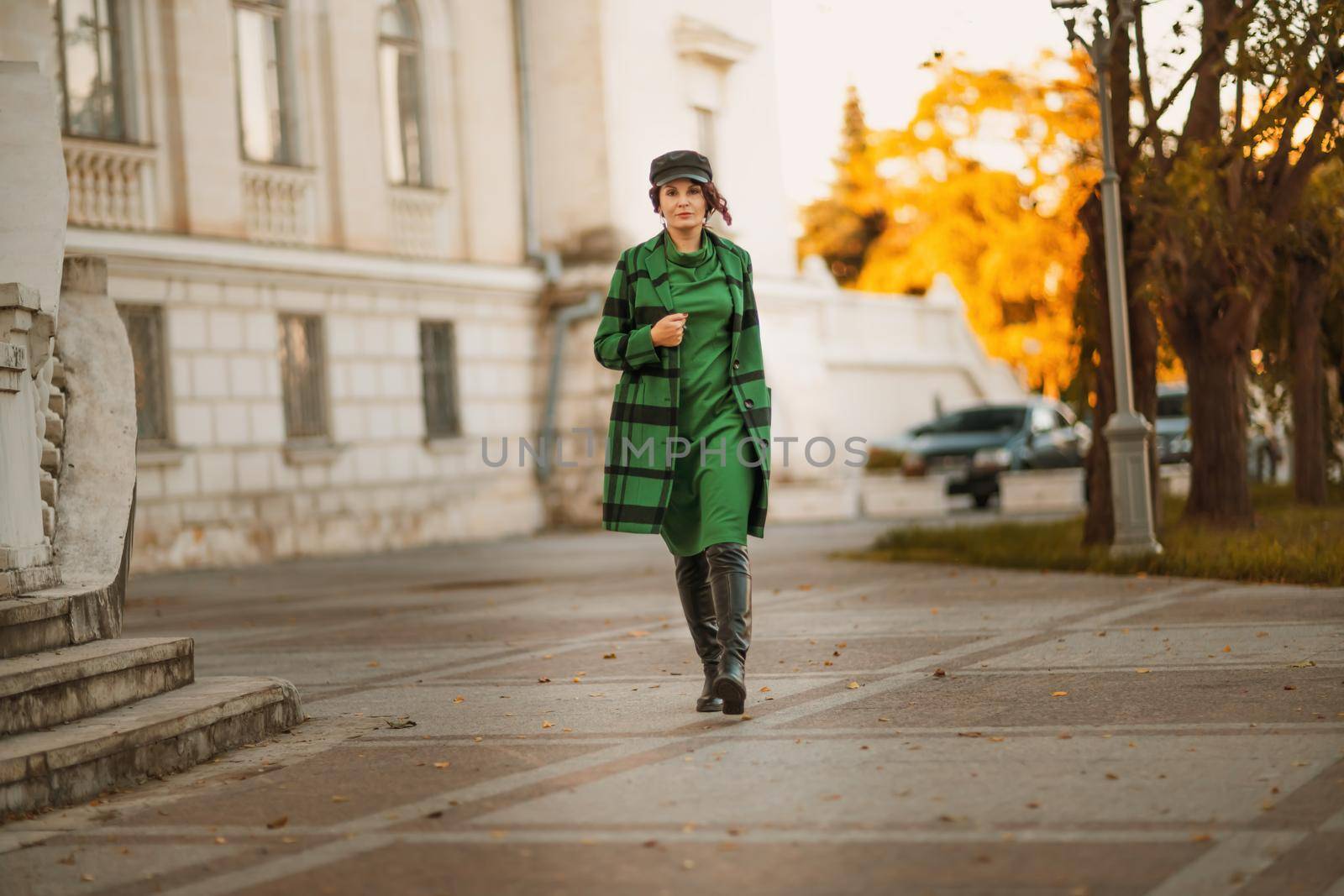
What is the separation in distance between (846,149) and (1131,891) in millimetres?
71441

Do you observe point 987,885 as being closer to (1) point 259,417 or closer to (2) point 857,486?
(1) point 259,417

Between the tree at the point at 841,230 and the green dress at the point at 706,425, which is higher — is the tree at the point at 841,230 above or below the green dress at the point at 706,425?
above

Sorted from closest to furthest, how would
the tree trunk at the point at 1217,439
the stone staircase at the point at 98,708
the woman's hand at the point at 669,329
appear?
the stone staircase at the point at 98,708, the woman's hand at the point at 669,329, the tree trunk at the point at 1217,439

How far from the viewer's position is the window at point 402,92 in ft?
80.0

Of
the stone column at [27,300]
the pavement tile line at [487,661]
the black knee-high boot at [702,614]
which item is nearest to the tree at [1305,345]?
the pavement tile line at [487,661]

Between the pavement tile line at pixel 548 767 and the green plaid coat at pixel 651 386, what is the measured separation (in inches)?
29.3

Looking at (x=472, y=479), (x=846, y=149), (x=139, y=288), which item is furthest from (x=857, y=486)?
(x=846, y=149)

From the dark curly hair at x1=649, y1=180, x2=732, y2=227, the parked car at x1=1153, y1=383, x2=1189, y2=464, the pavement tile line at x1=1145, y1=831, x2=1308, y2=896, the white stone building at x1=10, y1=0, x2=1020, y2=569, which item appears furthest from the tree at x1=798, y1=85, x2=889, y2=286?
the pavement tile line at x1=1145, y1=831, x2=1308, y2=896

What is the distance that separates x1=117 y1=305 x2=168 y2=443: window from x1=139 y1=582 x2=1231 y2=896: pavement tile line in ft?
37.4

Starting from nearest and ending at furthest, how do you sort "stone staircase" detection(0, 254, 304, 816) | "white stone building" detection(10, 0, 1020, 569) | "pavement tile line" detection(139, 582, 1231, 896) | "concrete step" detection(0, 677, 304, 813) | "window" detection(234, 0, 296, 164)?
1. "pavement tile line" detection(139, 582, 1231, 896)
2. "concrete step" detection(0, 677, 304, 813)
3. "stone staircase" detection(0, 254, 304, 816)
4. "white stone building" detection(10, 0, 1020, 569)
5. "window" detection(234, 0, 296, 164)

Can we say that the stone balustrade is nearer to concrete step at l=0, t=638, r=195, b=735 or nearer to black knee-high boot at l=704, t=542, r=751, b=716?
concrete step at l=0, t=638, r=195, b=735

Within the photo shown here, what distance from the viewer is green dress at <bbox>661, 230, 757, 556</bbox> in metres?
6.56

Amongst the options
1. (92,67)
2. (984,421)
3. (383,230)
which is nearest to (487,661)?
(92,67)

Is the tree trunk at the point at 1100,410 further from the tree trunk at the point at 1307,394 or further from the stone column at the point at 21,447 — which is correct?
the stone column at the point at 21,447
